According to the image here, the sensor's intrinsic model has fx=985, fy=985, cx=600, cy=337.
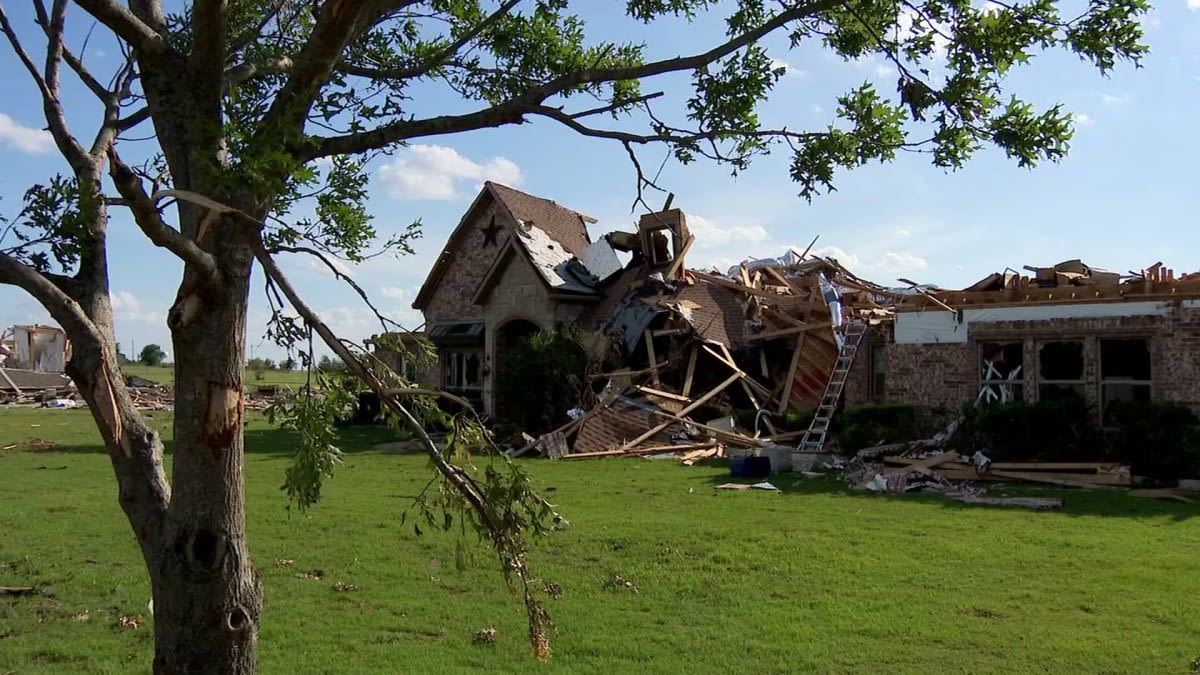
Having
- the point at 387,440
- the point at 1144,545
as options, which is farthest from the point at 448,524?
the point at 387,440

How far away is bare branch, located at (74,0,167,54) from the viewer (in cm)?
364

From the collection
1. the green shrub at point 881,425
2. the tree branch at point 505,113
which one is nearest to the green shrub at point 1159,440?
the green shrub at point 881,425

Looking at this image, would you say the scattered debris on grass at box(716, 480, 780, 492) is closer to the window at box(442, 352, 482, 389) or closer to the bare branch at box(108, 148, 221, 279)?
the bare branch at box(108, 148, 221, 279)

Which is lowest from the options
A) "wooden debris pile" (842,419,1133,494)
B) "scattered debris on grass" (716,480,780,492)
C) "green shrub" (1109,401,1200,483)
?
"scattered debris on grass" (716,480,780,492)

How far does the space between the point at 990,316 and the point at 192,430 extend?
59.8ft

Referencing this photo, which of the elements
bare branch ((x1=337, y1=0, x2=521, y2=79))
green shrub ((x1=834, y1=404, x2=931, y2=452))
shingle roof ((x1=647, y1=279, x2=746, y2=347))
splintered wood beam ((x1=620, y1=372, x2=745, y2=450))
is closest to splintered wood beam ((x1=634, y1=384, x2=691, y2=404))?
splintered wood beam ((x1=620, y1=372, x2=745, y2=450))

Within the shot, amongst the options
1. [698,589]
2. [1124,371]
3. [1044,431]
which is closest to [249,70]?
[698,589]

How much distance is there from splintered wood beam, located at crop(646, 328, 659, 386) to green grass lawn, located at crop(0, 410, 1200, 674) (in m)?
9.66

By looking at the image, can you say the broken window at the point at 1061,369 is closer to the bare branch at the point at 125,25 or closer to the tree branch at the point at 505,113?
the tree branch at the point at 505,113

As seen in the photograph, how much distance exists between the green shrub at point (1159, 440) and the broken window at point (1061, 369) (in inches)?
60.4

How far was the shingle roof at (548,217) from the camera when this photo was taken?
1244 inches

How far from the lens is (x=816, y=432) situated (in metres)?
21.8

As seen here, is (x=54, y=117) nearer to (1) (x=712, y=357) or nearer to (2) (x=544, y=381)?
(2) (x=544, y=381)

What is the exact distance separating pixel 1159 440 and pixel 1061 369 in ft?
10.3
